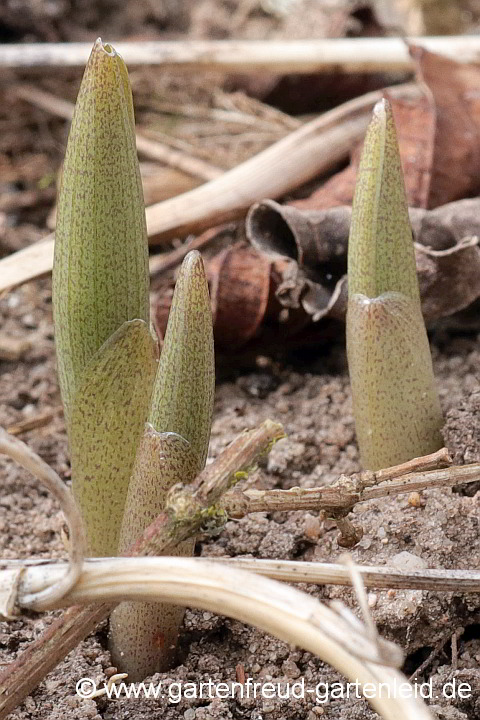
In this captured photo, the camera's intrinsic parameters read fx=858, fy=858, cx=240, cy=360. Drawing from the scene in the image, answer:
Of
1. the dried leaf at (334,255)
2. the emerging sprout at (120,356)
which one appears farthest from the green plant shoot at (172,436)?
the dried leaf at (334,255)

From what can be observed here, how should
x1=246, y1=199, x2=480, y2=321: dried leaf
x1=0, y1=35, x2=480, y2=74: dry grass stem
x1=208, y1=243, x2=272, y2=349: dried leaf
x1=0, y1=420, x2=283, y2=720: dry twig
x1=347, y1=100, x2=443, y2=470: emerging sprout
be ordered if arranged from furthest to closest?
1. x1=0, y1=35, x2=480, y2=74: dry grass stem
2. x1=208, y1=243, x2=272, y2=349: dried leaf
3. x1=246, y1=199, x2=480, y2=321: dried leaf
4. x1=347, y1=100, x2=443, y2=470: emerging sprout
5. x1=0, y1=420, x2=283, y2=720: dry twig

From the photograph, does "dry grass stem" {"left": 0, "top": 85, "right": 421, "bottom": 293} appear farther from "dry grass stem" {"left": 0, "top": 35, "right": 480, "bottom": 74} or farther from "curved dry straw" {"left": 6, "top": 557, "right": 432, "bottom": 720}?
"curved dry straw" {"left": 6, "top": 557, "right": 432, "bottom": 720}

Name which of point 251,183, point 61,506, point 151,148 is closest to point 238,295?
point 251,183

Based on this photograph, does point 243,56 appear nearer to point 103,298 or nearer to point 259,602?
point 103,298

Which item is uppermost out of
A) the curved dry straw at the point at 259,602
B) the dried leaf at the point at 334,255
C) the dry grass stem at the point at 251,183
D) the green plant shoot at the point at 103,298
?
the dry grass stem at the point at 251,183

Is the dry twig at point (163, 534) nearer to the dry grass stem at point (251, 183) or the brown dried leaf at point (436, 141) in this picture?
the dry grass stem at point (251, 183)

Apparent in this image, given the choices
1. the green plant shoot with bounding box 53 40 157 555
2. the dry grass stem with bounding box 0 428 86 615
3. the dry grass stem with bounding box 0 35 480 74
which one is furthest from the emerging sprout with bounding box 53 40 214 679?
the dry grass stem with bounding box 0 35 480 74

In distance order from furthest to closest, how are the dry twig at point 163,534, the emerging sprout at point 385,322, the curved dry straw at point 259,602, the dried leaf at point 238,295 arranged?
the dried leaf at point 238,295 < the emerging sprout at point 385,322 < the dry twig at point 163,534 < the curved dry straw at point 259,602
